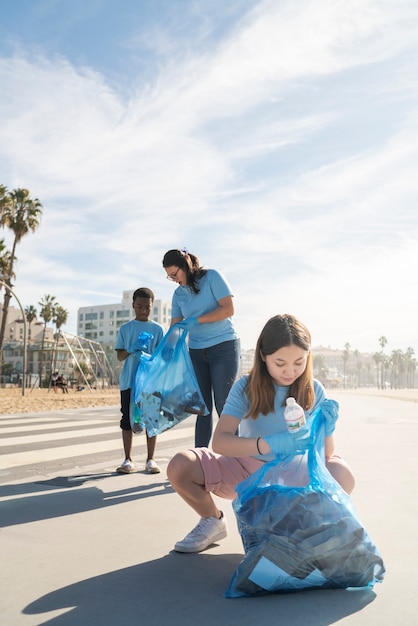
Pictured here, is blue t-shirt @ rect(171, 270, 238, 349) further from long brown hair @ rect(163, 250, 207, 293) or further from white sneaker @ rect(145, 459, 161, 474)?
white sneaker @ rect(145, 459, 161, 474)

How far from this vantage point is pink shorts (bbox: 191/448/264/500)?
111 inches

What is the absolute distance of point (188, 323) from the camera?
165 inches

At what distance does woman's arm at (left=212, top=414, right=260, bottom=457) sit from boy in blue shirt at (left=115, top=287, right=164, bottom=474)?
2425 mm

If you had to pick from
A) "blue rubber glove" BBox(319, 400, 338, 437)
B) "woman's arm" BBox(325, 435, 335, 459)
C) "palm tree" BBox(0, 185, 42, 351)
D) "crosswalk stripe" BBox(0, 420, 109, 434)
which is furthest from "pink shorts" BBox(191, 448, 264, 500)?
"palm tree" BBox(0, 185, 42, 351)

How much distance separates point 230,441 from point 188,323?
165 cm

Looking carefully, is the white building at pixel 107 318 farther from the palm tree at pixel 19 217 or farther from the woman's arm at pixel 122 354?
the woman's arm at pixel 122 354

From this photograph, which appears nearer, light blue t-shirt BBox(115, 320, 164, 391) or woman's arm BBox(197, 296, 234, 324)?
woman's arm BBox(197, 296, 234, 324)

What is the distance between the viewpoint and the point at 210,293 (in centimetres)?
442

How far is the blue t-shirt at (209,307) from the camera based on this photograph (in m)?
4.40

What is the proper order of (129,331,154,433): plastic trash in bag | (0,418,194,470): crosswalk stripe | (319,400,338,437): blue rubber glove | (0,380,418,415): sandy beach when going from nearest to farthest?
(319,400,338,437): blue rubber glove
(129,331,154,433): plastic trash in bag
(0,418,194,470): crosswalk stripe
(0,380,418,415): sandy beach

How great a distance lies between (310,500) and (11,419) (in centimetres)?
962

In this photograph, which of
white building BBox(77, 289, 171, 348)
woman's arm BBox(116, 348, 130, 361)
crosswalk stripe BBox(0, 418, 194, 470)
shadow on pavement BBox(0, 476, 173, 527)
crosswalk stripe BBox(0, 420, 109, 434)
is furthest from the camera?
white building BBox(77, 289, 171, 348)

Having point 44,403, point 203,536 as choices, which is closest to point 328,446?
point 203,536

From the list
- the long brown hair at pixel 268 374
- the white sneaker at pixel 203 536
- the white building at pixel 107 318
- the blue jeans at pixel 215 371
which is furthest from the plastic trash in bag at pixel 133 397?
the white building at pixel 107 318
